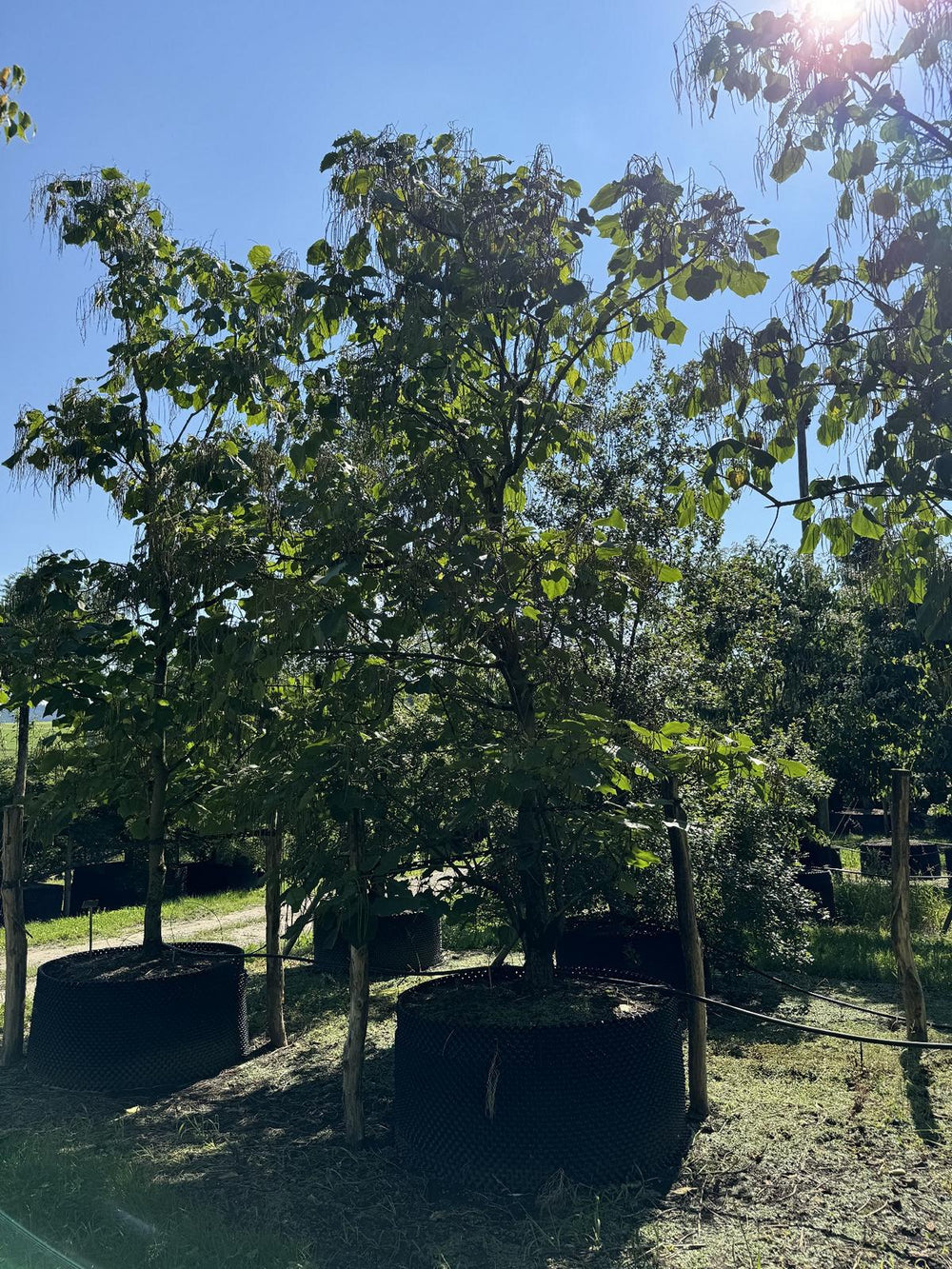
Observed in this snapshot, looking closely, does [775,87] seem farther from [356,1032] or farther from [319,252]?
[356,1032]

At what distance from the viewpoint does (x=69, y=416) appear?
6.05 meters

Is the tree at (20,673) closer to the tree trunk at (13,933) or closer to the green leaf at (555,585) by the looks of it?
the tree trunk at (13,933)

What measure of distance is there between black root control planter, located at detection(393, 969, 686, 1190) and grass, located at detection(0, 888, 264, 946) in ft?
20.8

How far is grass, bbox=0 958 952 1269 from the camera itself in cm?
342

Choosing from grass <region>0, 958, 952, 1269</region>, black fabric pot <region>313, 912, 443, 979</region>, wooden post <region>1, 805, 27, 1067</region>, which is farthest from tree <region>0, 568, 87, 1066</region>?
black fabric pot <region>313, 912, 443, 979</region>

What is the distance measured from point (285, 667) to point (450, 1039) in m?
2.22

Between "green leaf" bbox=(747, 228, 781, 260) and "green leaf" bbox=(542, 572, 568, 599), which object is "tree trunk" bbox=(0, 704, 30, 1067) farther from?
"green leaf" bbox=(747, 228, 781, 260)

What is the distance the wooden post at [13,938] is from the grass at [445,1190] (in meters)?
0.54

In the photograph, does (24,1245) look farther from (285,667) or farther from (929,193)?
(929,193)

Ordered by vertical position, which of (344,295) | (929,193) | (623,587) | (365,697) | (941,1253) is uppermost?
(344,295)

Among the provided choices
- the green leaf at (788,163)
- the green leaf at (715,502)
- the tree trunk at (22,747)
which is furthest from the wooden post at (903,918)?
the tree trunk at (22,747)

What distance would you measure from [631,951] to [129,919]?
8.26 metres

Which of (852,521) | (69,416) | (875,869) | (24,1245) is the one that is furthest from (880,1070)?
(875,869)

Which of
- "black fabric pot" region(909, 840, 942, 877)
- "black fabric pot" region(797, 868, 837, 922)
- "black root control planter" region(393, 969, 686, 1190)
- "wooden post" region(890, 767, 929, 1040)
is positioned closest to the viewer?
"black root control planter" region(393, 969, 686, 1190)
